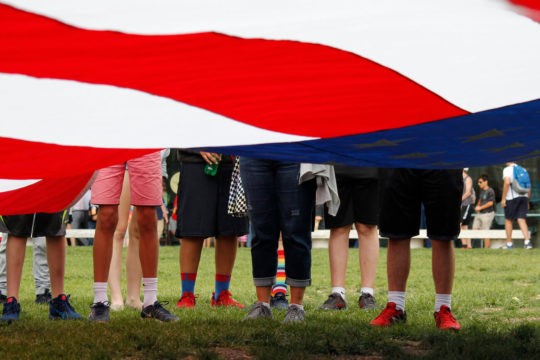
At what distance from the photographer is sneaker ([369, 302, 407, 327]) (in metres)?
6.03

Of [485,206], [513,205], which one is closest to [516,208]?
[513,205]

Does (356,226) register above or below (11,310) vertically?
above

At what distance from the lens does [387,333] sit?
5621 mm

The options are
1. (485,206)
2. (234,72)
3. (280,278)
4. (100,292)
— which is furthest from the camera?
(485,206)

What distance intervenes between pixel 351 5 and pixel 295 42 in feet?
0.83

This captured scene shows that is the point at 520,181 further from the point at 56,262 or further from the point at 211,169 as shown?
the point at 56,262

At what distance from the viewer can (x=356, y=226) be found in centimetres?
760

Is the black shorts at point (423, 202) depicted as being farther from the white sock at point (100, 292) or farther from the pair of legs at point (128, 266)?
the pair of legs at point (128, 266)

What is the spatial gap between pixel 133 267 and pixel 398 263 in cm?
215

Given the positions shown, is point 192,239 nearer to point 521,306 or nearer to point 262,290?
point 262,290

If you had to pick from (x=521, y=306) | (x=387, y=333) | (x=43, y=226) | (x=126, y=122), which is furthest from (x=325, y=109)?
(x=521, y=306)

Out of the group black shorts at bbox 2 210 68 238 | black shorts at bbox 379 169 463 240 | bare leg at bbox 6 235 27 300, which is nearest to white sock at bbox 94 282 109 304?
black shorts at bbox 2 210 68 238

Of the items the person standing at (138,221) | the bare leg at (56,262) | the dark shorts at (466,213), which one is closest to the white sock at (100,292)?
the person standing at (138,221)

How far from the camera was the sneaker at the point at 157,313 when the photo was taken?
6.25 m
